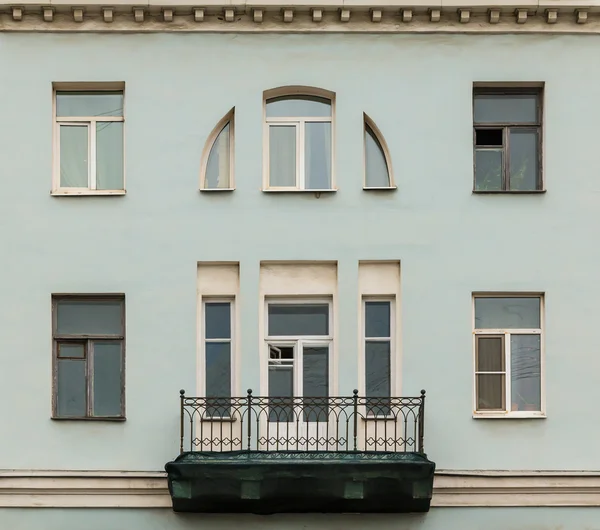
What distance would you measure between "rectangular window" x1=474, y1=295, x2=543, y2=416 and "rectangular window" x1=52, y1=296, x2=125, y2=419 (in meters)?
5.52

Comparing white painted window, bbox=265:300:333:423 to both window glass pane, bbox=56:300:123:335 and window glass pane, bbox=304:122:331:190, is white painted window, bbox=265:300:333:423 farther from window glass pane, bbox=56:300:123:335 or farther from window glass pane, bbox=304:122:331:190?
window glass pane, bbox=56:300:123:335

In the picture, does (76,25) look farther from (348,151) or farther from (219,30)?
(348,151)

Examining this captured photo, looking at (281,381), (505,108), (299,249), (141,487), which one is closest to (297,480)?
(281,381)

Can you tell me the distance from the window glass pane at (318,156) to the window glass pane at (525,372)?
3832 mm

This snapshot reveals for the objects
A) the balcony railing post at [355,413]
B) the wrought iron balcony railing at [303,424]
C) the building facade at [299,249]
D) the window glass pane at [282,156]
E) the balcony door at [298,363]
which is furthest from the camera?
the window glass pane at [282,156]

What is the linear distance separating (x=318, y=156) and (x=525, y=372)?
464cm

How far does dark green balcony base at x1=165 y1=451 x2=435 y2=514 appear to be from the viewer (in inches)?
666

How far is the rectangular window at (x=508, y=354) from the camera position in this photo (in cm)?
1800

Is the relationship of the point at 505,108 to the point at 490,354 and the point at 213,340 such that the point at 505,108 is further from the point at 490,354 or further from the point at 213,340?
the point at 213,340

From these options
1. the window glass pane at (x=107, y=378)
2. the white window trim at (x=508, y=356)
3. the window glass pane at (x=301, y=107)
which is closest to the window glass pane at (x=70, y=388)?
the window glass pane at (x=107, y=378)

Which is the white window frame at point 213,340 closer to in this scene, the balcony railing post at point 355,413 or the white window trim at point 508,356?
the balcony railing post at point 355,413

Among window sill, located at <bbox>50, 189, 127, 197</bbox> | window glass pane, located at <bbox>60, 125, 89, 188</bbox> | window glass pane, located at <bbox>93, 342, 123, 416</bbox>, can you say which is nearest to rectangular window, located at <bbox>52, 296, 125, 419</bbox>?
window glass pane, located at <bbox>93, 342, 123, 416</bbox>

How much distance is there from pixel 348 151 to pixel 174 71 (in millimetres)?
2979

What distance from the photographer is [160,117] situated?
18.2 meters
